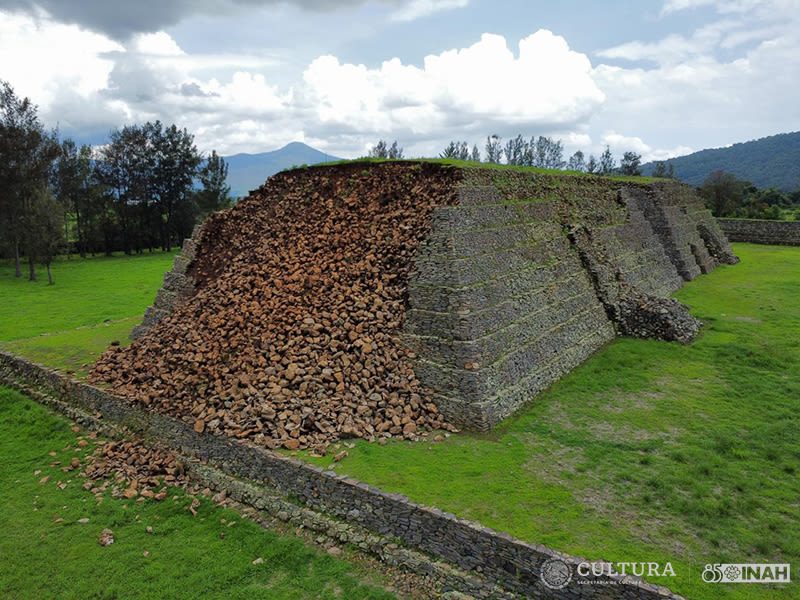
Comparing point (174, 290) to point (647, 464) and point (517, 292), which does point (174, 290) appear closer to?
point (517, 292)

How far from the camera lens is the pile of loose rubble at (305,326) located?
11.6 m

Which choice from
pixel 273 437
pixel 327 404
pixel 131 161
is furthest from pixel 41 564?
pixel 131 161

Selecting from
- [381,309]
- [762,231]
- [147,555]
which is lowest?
[147,555]

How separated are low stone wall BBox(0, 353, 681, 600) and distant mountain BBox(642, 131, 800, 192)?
5978 inches

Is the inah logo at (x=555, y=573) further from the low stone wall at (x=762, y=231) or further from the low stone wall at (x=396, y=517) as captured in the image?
the low stone wall at (x=762, y=231)

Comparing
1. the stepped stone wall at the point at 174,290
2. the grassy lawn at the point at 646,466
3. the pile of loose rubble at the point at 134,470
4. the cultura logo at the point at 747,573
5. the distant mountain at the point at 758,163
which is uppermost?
the distant mountain at the point at 758,163

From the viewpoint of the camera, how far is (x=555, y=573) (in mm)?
7367

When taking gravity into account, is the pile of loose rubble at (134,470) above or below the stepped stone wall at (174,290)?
below

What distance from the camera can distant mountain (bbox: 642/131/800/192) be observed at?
13941 cm

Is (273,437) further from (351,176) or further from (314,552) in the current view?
(351,176)

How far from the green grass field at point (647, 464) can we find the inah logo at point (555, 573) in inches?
13.8

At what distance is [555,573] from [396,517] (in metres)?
2.75

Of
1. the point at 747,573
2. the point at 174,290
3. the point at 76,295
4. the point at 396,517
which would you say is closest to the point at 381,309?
the point at 396,517

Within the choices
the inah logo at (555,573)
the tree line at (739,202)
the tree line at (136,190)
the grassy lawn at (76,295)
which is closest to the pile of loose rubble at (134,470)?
the inah logo at (555,573)
